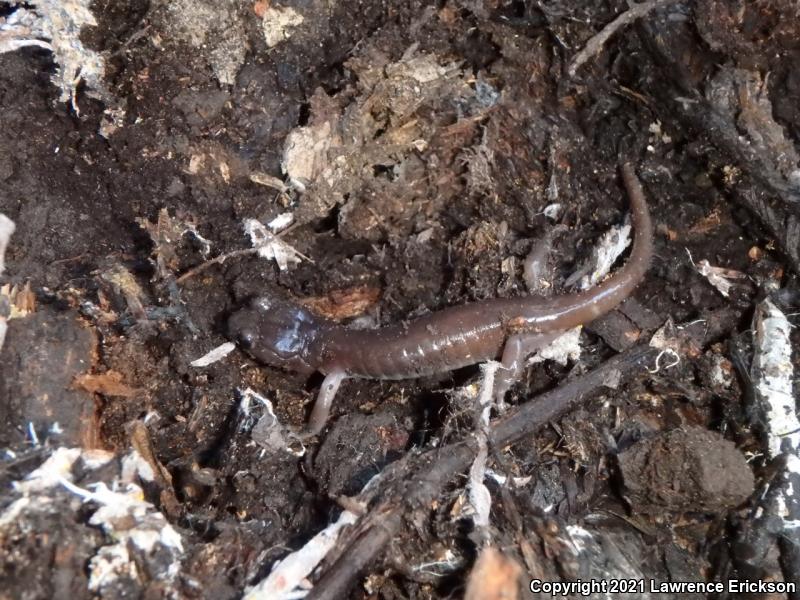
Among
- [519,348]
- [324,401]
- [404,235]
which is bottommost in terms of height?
[324,401]

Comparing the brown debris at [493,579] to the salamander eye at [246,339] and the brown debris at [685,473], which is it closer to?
the brown debris at [685,473]

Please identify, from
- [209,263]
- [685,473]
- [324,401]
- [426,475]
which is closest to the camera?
[426,475]

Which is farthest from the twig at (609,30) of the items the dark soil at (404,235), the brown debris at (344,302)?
the brown debris at (344,302)

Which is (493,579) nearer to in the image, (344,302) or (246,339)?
(246,339)

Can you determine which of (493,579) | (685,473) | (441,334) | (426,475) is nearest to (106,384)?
(426,475)

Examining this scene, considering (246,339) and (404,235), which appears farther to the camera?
(404,235)

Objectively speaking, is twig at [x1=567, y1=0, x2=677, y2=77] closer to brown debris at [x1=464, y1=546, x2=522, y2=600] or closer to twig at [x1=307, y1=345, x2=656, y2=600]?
twig at [x1=307, y1=345, x2=656, y2=600]

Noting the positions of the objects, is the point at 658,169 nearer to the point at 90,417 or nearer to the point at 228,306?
the point at 228,306
